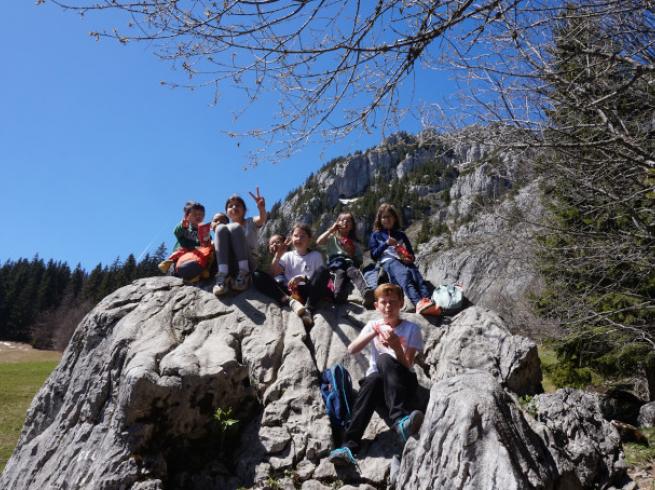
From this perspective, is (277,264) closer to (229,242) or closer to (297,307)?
(229,242)

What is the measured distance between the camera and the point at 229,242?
6.06m

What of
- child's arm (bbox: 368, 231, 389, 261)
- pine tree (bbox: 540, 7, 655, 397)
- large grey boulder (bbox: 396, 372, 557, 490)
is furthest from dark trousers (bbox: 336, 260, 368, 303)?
large grey boulder (bbox: 396, 372, 557, 490)

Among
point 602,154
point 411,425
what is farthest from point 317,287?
point 602,154

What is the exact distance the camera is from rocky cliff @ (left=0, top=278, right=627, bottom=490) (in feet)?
9.55

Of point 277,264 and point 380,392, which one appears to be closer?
point 380,392

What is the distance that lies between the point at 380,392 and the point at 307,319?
1761 mm

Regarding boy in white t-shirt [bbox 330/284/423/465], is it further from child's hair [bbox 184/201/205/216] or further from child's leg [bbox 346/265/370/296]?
child's hair [bbox 184/201/205/216]

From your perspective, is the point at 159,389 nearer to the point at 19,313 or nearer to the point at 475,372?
the point at 475,372

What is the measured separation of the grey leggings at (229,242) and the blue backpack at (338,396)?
2272 millimetres

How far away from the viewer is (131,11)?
275 cm

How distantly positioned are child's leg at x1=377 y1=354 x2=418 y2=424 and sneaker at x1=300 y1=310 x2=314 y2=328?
5.35ft

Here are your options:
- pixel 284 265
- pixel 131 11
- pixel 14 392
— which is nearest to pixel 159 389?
pixel 284 265

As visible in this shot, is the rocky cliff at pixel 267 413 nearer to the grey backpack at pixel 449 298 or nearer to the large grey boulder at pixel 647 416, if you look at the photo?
the grey backpack at pixel 449 298

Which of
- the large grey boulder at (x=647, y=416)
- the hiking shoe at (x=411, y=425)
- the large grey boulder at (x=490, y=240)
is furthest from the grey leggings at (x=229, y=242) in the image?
the large grey boulder at (x=647, y=416)
